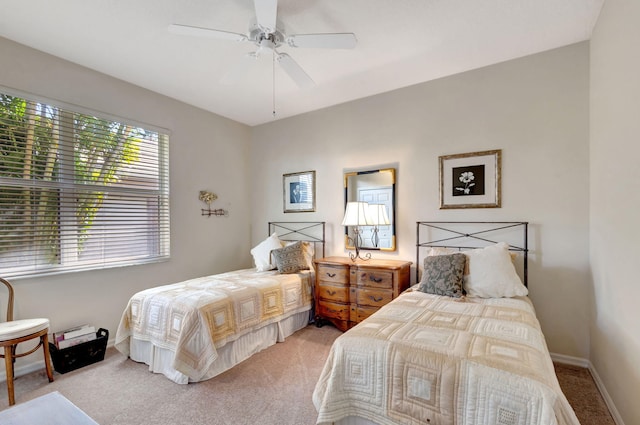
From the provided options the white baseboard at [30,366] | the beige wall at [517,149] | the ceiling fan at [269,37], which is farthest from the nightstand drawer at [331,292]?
the white baseboard at [30,366]

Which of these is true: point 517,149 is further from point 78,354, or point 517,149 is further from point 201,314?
point 78,354

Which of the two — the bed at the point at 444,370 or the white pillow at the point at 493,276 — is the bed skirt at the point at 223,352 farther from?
the white pillow at the point at 493,276

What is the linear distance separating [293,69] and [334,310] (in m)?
2.44

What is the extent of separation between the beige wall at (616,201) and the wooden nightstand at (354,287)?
1.51m

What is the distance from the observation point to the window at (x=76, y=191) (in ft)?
8.11

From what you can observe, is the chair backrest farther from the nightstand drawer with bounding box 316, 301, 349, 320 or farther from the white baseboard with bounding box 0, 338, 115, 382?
the nightstand drawer with bounding box 316, 301, 349, 320

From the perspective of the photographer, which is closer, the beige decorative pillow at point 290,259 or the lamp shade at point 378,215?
the lamp shade at point 378,215

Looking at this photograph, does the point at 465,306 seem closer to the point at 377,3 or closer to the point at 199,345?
the point at 199,345

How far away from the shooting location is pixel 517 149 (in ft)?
8.92

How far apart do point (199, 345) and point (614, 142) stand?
3258 mm

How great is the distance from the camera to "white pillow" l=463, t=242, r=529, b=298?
7.66 ft

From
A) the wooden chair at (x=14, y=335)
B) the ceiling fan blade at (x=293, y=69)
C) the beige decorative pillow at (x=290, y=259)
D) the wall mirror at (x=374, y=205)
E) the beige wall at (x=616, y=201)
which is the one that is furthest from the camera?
the beige decorative pillow at (x=290, y=259)

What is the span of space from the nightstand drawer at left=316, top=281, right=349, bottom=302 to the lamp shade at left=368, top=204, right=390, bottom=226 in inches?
31.2

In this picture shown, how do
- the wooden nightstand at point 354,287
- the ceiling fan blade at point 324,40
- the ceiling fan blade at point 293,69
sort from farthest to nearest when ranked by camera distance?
the wooden nightstand at point 354,287
the ceiling fan blade at point 293,69
the ceiling fan blade at point 324,40
